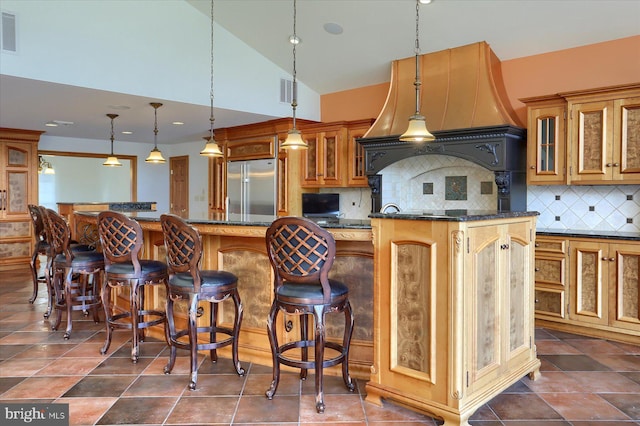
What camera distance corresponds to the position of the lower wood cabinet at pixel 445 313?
2352mm

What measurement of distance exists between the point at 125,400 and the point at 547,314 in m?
3.67

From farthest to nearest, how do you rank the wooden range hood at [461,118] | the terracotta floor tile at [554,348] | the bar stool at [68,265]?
the wooden range hood at [461,118] < the bar stool at [68,265] < the terracotta floor tile at [554,348]

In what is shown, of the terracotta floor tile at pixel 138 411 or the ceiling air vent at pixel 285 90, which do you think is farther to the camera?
the ceiling air vent at pixel 285 90

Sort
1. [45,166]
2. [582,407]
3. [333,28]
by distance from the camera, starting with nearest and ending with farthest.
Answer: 1. [582,407]
2. [333,28]
3. [45,166]

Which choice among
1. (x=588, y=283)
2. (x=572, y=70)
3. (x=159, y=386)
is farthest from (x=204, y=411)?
(x=572, y=70)

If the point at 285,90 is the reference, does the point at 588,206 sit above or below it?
below

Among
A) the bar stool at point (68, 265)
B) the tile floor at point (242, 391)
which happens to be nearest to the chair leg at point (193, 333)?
the tile floor at point (242, 391)

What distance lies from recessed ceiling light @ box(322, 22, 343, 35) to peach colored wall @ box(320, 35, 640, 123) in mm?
1857

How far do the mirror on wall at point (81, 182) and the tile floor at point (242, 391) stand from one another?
878cm

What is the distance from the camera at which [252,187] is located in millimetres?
7301

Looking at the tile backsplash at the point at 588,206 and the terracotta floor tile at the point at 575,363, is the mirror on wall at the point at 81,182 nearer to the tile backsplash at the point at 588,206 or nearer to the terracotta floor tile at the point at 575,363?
the tile backsplash at the point at 588,206

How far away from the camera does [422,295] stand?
2.48m

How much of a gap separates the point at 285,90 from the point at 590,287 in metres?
4.40

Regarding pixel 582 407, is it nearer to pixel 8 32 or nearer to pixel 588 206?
pixel 588 206
